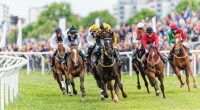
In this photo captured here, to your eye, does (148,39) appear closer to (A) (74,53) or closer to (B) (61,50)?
(A) (74,53)

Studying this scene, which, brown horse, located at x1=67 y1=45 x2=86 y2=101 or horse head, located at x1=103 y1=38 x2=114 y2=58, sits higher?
horse head, located at x1=103 y1=38 x2=114 y2=58

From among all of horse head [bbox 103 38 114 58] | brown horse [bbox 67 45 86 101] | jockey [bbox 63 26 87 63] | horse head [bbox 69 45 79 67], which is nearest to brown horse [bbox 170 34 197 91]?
jockey [bbox 63 26 87 63]

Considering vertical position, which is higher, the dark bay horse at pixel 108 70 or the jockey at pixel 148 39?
the jockey at pixel 148 39

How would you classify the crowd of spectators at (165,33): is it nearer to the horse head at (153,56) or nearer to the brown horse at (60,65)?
the brown horse at (60,65)

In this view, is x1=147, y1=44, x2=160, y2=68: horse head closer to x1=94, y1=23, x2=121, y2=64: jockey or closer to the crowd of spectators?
x1=94, y1=23, x2=121, y2=64: jockey

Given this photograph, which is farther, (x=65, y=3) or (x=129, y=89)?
(x=65, y=3)

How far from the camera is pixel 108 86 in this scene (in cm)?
1945

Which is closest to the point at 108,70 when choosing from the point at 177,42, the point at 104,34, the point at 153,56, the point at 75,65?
the point at 104,34

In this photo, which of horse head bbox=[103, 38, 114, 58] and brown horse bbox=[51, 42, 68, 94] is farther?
brown horse bbox=[51, 42, 68, 94]

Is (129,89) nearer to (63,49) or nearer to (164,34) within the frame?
(63,49)

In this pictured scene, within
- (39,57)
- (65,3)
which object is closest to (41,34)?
(65,3)

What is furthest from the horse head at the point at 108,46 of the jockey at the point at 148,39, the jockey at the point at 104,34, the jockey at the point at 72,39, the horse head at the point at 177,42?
the horse head at the point at 177,42

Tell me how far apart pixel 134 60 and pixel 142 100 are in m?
3.08

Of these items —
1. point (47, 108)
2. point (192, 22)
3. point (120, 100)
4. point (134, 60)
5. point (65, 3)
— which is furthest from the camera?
point (65, 3)
